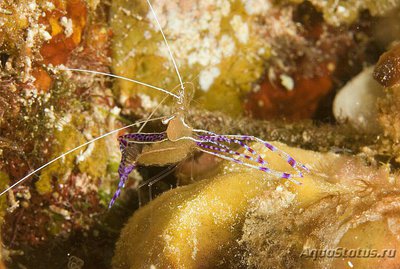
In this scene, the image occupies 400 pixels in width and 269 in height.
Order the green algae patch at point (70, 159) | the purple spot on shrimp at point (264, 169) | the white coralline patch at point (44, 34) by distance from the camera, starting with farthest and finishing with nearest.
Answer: the green algae patch at point (70, 159) → the white coralline patch at point (44, 34) → the purple spot on shrimp at point (264, 169)

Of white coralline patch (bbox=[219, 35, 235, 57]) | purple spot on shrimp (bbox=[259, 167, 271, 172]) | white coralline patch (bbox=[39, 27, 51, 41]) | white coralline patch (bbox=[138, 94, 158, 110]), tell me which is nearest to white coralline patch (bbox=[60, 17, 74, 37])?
white coralline patch (bbox=[39, 27, 51, 41])

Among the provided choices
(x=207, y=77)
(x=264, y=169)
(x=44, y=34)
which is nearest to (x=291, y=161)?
(x=264, y=169)

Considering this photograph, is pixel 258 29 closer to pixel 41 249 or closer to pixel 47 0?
pixel 47 0

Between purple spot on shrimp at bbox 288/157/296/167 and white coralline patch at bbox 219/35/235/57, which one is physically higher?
white coralline patch at bbox 219/35/235/57

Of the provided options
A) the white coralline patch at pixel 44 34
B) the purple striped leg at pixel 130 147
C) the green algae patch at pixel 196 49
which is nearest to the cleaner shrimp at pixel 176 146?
the purple striped leg at pixel 130 147

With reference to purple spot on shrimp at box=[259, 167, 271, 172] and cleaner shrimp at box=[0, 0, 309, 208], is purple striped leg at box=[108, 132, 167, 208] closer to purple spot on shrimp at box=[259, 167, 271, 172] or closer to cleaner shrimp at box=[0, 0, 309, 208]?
cleaner shrimp at box=[0, 0, 309, 208]

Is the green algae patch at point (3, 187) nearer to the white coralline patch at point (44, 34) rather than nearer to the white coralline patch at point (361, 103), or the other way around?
the white coralline patch at point (44, 34)

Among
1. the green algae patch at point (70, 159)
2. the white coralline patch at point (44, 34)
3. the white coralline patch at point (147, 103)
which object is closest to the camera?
the white coralline patch at point (44, 34)
